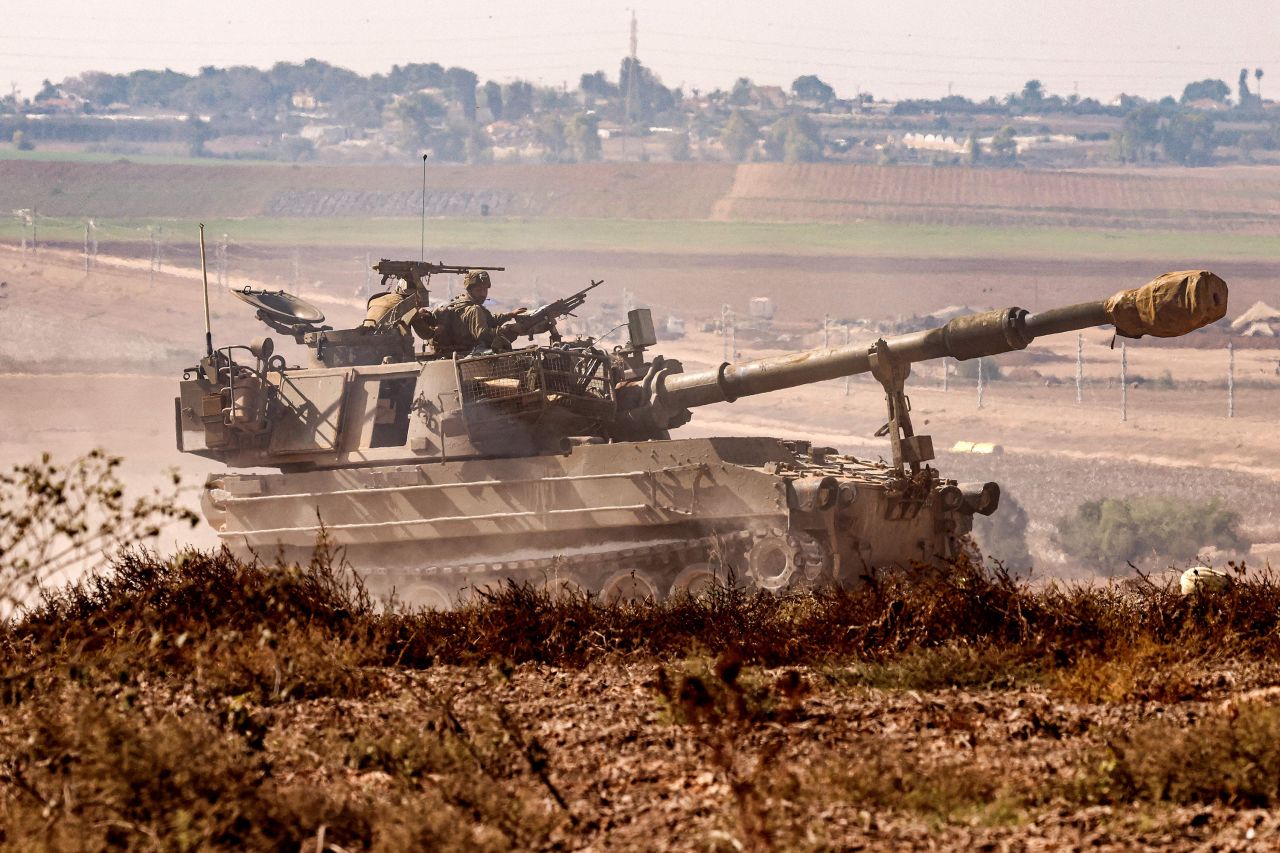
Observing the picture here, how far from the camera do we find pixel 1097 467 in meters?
51.8

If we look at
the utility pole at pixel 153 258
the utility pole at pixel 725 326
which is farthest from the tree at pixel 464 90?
the utility pole at pixel 725 326

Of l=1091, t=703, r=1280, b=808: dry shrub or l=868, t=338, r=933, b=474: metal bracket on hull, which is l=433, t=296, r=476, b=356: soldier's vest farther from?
l=1091, t=703, r=1280, b=808: dry shrub

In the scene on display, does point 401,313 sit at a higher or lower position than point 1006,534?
higher

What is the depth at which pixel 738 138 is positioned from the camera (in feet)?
542

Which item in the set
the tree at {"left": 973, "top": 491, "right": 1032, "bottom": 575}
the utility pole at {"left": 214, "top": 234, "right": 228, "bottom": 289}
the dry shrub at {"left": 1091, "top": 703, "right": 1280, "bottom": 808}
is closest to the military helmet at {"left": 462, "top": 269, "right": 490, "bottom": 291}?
the dry shrub at {"left": 1091, "top": 703, "right": 1280, "bottom": 808}

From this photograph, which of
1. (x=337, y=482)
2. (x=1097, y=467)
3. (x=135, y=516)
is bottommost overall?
(x=1097, y=467)

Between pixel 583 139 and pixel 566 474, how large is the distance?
473ft

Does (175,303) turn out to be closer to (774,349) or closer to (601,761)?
(774,349)

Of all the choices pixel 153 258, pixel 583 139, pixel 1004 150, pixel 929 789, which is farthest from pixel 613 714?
pixel 1004 150

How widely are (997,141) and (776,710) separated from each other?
154786mm

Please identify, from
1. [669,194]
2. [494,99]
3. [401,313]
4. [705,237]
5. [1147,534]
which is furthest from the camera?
[494,99]

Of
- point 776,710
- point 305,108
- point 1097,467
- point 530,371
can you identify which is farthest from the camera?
point 305,108

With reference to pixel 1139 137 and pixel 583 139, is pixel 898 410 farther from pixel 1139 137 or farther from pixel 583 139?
pixel 1139 137

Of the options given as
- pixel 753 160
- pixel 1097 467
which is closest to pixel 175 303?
pixel 1097 467
